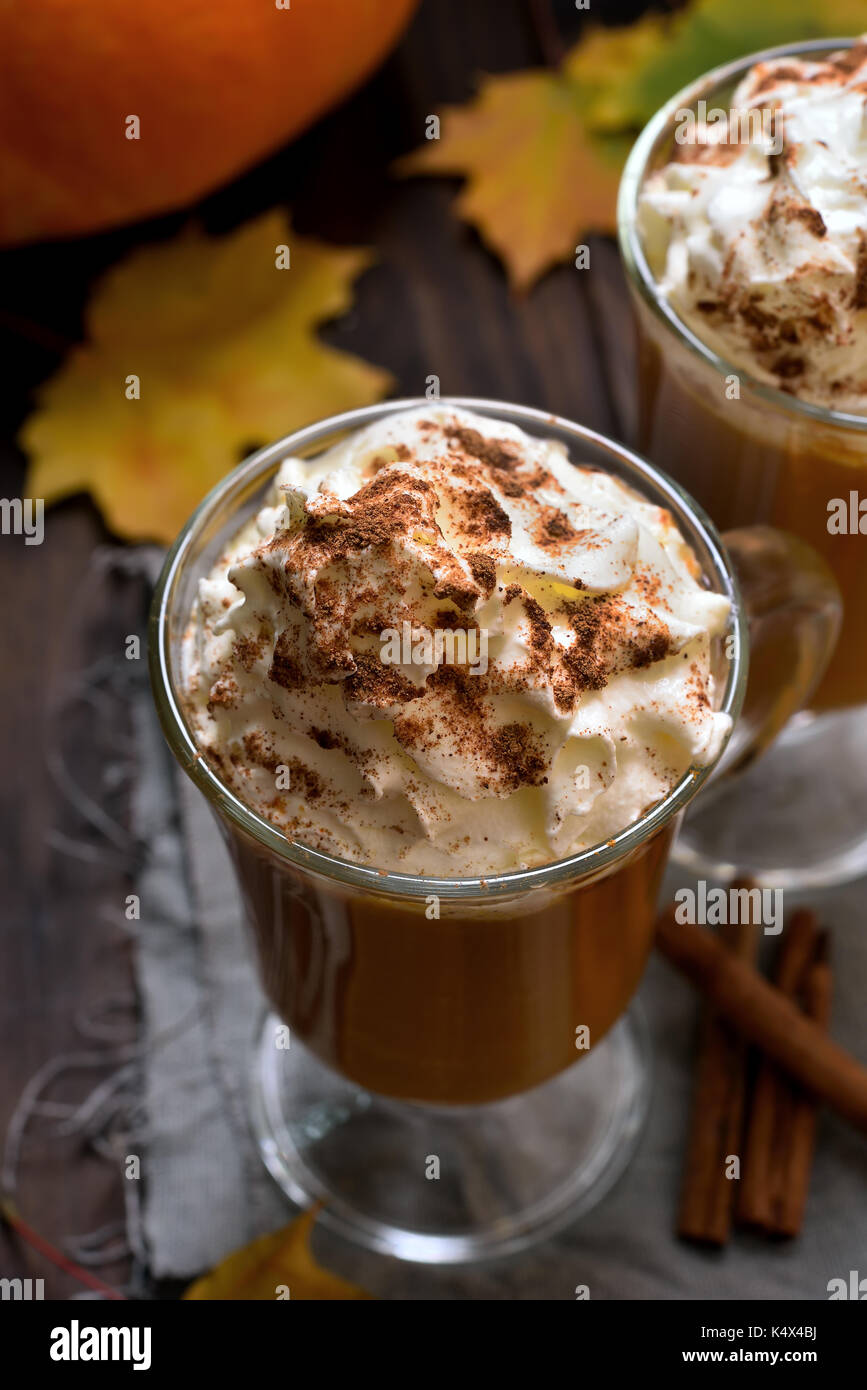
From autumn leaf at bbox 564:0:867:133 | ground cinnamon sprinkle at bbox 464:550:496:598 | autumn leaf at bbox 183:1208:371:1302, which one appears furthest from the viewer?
autumn leaf at bbox 564:0:867:133

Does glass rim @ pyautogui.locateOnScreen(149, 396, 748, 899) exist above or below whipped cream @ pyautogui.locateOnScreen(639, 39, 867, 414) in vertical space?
below

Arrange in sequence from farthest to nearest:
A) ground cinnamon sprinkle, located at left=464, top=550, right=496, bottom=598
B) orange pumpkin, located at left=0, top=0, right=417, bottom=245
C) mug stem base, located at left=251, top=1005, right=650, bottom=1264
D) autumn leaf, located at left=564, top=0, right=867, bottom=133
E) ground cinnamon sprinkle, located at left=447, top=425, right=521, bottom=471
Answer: autumn leaf, located at left=564, top=0, right=867, bottom=133
orange pumpkin, located at left=0, top=0, right=417, bottom=245
mug stem base, located at left=251, top=1005, right=650, bottom=1264
ground cinnamon sprinkle, located at left=447, top=425, right=521, bottom=471
ground cinnamon sprinkle, located at left=464, top=550, right=496, bottom=598

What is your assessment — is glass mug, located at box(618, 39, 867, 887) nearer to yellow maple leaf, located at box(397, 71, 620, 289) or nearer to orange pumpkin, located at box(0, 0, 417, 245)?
yellow maple leaf, located at box(397, 71, 620, 289)

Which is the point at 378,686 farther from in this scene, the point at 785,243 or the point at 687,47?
the point at 687,47

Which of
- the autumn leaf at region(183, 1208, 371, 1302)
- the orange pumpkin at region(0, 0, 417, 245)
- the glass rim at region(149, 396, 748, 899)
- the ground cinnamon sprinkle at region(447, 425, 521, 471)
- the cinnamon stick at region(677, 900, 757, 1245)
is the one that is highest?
the orange pumpkin at region(0, 0, 417, 245)

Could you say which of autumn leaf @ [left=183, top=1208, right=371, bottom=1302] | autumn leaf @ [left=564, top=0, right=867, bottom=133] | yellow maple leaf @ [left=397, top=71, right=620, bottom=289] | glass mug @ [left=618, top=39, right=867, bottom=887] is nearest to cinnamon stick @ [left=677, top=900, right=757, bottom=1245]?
glass mug @ [left=618, top=39, right=867, bottom=887]

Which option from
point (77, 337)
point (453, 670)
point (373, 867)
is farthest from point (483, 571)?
point (77, 337)

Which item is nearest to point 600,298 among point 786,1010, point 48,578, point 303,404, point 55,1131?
point 303,404
